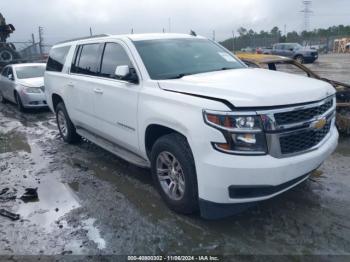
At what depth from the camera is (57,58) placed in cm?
671

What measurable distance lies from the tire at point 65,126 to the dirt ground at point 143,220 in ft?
3.98

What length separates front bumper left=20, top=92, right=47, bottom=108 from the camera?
10320 millimetres

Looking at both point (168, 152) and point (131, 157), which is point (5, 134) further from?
point (168, 152)

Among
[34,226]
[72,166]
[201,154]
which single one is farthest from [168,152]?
[72,166]

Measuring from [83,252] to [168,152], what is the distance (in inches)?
49.8

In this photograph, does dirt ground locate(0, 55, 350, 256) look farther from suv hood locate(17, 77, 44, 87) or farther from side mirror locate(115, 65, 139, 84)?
suv hood locate(17, 77, 44, 87)

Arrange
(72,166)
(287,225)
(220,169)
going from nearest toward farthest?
(220,169) < (287,225) < (72,166)

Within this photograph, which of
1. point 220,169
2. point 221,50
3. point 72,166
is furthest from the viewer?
point 72,166

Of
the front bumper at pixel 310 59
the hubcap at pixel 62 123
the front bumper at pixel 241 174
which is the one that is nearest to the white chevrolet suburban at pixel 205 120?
the front bumper at pixel 241 174

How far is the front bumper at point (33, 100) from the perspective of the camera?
10320 mm

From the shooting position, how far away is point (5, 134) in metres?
8.18

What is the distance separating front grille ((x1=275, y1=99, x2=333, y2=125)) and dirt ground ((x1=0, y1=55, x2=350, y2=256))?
3.60ft

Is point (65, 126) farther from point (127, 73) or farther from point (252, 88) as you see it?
point (252, 88)

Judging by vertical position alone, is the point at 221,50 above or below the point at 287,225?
above
